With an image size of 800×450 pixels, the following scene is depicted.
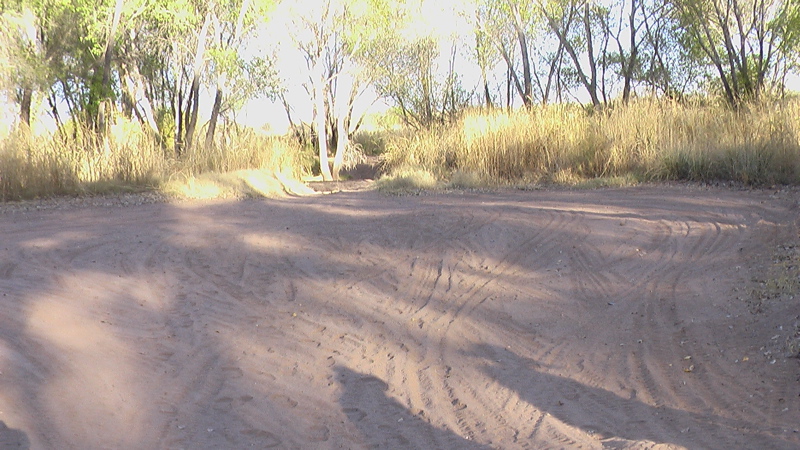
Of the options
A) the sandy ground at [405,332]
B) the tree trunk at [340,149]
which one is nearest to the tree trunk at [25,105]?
the tree trunk at [340,149]

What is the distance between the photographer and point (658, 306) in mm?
5414

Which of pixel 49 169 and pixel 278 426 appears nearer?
pixel 278 426

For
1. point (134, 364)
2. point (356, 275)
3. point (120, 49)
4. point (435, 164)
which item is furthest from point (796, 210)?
point (120, 49)

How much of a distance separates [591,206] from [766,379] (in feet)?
15.0

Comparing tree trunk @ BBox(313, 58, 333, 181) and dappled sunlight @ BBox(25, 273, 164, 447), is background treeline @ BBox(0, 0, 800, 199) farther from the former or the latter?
dappled sunlight @ BBox(25, 273, 164, 447)

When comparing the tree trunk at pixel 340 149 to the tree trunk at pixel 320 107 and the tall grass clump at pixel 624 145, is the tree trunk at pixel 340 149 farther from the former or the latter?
the tall grass clump at pixel 624 145

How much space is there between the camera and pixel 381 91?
2072 cm

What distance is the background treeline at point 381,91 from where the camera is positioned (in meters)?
12.0

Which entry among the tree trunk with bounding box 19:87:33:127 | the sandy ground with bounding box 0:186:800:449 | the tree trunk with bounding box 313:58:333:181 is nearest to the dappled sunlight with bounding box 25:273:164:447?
the sandy ground with bounding box 0:186:800:449

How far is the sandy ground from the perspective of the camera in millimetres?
3770

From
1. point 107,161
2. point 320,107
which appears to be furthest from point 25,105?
point 320,107

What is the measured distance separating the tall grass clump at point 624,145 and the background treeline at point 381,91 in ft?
0.11

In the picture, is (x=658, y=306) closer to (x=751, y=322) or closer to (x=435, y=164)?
(x=751, y=322)

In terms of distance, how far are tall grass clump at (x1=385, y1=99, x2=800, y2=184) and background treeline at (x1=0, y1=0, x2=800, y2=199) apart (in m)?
0.03
